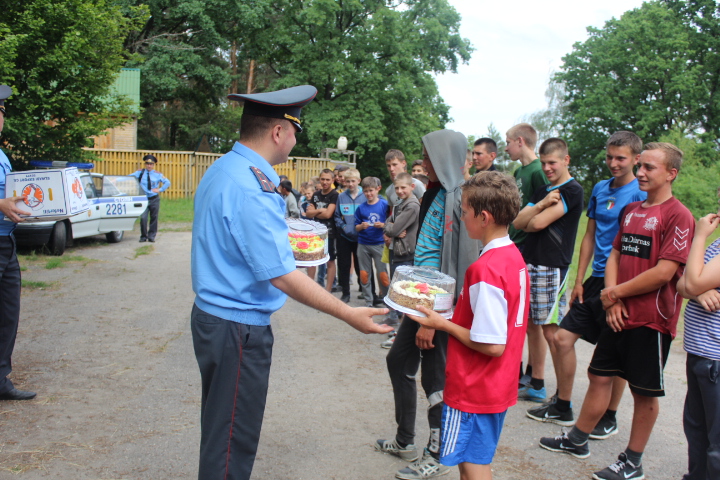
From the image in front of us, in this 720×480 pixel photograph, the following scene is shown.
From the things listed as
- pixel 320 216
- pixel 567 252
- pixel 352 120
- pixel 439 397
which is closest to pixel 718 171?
pixel 352 120

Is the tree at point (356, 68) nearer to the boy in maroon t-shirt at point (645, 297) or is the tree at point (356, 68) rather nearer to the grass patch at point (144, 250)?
the grass patch at point (144, 250)

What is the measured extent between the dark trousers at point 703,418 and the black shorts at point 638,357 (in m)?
0.28

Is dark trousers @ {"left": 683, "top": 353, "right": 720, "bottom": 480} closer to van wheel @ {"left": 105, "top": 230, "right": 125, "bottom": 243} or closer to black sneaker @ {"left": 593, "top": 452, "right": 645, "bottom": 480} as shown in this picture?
black sneaker @ {"left": 593, "top": 452, "right": 645, "bottom": 480}

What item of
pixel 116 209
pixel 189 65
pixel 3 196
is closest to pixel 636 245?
pixel 3 196

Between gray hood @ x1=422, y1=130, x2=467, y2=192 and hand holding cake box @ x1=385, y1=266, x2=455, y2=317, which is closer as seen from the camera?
hand holding cake box @ x1=385, y1=266, x2=455, y2=317

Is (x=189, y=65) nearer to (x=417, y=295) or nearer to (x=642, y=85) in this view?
(x=642, y=85)

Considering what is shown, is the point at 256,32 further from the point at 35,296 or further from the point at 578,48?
the point at 35,296

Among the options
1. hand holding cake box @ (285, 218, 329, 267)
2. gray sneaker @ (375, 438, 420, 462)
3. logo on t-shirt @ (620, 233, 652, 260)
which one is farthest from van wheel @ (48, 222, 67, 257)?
logo on t-shirt @ (620, 233, 652, 260)

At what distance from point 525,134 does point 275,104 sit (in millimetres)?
3541

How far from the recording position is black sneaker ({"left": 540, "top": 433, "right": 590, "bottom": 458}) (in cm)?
432

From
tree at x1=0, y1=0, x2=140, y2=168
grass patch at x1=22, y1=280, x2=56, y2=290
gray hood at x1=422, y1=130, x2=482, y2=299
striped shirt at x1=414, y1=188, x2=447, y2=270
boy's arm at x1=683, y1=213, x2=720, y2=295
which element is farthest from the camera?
tree at x1=0, y1=0, x2=140, y2=168

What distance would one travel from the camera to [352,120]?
37844 millimetres

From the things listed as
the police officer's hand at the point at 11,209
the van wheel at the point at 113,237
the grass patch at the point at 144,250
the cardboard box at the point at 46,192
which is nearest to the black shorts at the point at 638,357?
the police officer's hand at the point at 11,209

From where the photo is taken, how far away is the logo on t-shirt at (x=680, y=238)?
362 centimetres
